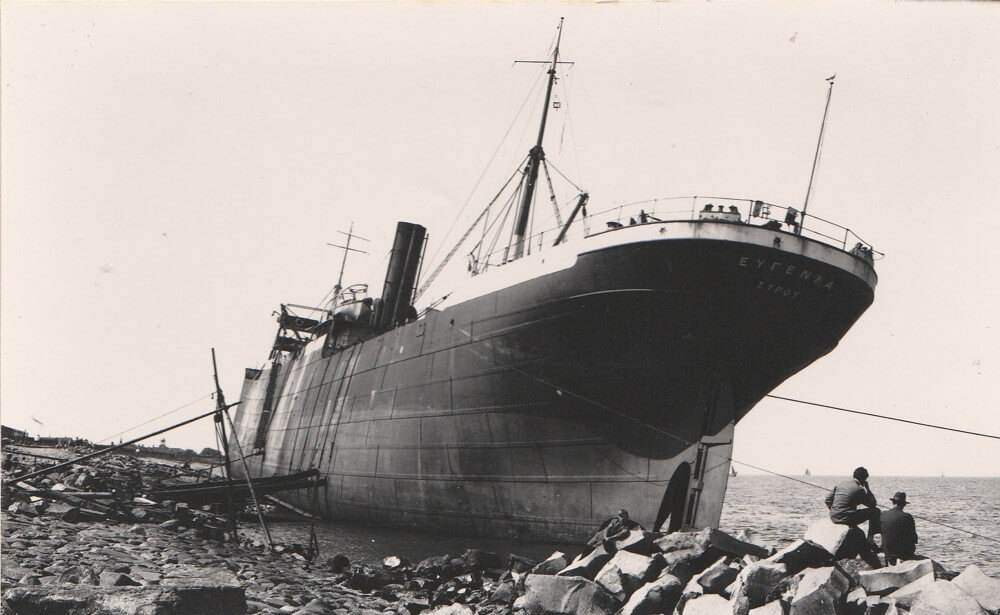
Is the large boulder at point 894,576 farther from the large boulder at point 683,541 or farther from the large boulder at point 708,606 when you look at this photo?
the large boulder at point 683,541

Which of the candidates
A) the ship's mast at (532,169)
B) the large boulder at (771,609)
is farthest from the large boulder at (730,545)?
the ship's mast at (532,169)

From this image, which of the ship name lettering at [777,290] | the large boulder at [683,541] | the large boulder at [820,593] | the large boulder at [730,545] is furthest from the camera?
the ship name lettering at [777,290]

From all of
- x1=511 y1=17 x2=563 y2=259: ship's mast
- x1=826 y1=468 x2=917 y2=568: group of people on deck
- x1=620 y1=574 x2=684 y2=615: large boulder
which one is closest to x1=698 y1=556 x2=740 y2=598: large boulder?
x1=620 y1=574 x2=684 y2=615: large boulder

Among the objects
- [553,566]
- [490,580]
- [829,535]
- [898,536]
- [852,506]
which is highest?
[852,506]

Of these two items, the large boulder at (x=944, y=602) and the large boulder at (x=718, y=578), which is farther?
the large boulder at (x=718, y=578)

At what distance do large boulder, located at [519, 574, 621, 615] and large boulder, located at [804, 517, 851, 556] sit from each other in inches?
84.1

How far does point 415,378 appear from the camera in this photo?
15.1 m

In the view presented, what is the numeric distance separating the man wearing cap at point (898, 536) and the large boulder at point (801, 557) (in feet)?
4.73

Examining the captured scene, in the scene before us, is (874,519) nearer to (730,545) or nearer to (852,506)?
(852,506)

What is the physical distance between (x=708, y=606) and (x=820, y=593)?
38.7 inches

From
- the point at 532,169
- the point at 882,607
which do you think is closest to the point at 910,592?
the point at 882,607

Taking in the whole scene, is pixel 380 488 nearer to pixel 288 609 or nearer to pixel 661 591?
pixel 288 609

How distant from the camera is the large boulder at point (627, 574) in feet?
21.4

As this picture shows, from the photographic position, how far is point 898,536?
6.62 m
